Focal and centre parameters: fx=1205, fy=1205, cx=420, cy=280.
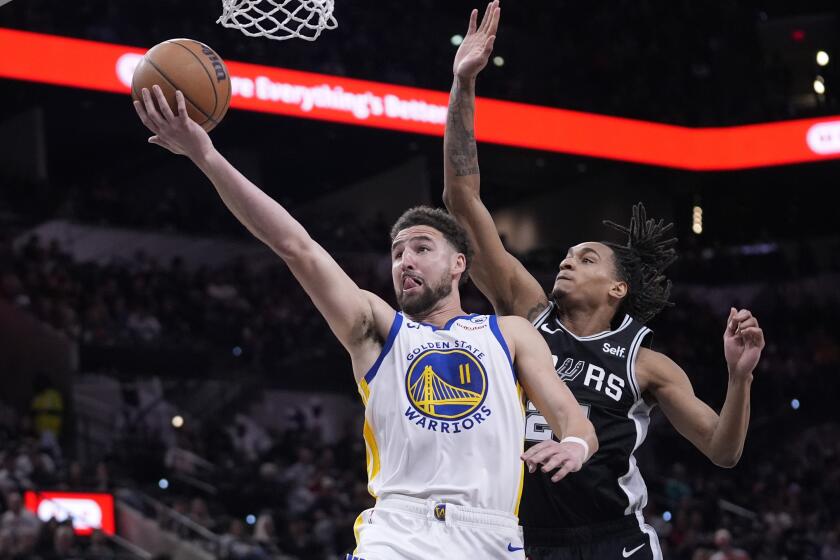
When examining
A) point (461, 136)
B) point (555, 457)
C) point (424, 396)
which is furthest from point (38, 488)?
point (555, 457)

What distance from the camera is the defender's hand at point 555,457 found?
3396mm

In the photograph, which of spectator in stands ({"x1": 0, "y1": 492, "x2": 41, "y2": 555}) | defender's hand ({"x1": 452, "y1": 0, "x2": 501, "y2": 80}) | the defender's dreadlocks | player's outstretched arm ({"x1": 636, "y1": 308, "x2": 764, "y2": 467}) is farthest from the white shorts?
spectator in stands ({"x1": 0, "y1": 492, "x2": 41, "y2": 555})

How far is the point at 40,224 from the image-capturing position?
18.3m

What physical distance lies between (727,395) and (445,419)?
4.63 feet

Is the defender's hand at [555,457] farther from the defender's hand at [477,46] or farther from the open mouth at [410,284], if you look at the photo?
the defender's hand at [477,46]

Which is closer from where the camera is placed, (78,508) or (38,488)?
(38,488)

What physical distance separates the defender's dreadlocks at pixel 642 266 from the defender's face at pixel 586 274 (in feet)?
0.20

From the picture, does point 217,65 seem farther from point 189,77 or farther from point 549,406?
point 549,406

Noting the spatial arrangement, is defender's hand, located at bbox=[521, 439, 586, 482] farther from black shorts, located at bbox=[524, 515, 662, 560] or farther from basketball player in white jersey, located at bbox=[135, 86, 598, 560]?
black shorts, located at bbox=[524, 515, 662, 560]

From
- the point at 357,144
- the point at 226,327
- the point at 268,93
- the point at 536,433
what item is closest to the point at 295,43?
the point at 268,93

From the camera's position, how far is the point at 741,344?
4.70 metres

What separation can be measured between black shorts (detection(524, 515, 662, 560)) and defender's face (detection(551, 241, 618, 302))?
38.5 inches

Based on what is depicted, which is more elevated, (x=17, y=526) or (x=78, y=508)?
(x=78, y=508)

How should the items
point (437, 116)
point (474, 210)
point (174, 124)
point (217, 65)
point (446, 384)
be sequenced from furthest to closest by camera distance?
1. point (437, 116)
2. point (474, 210)
3. point (217, 65)
4. point (446, 384)
5. point (174, 124)
